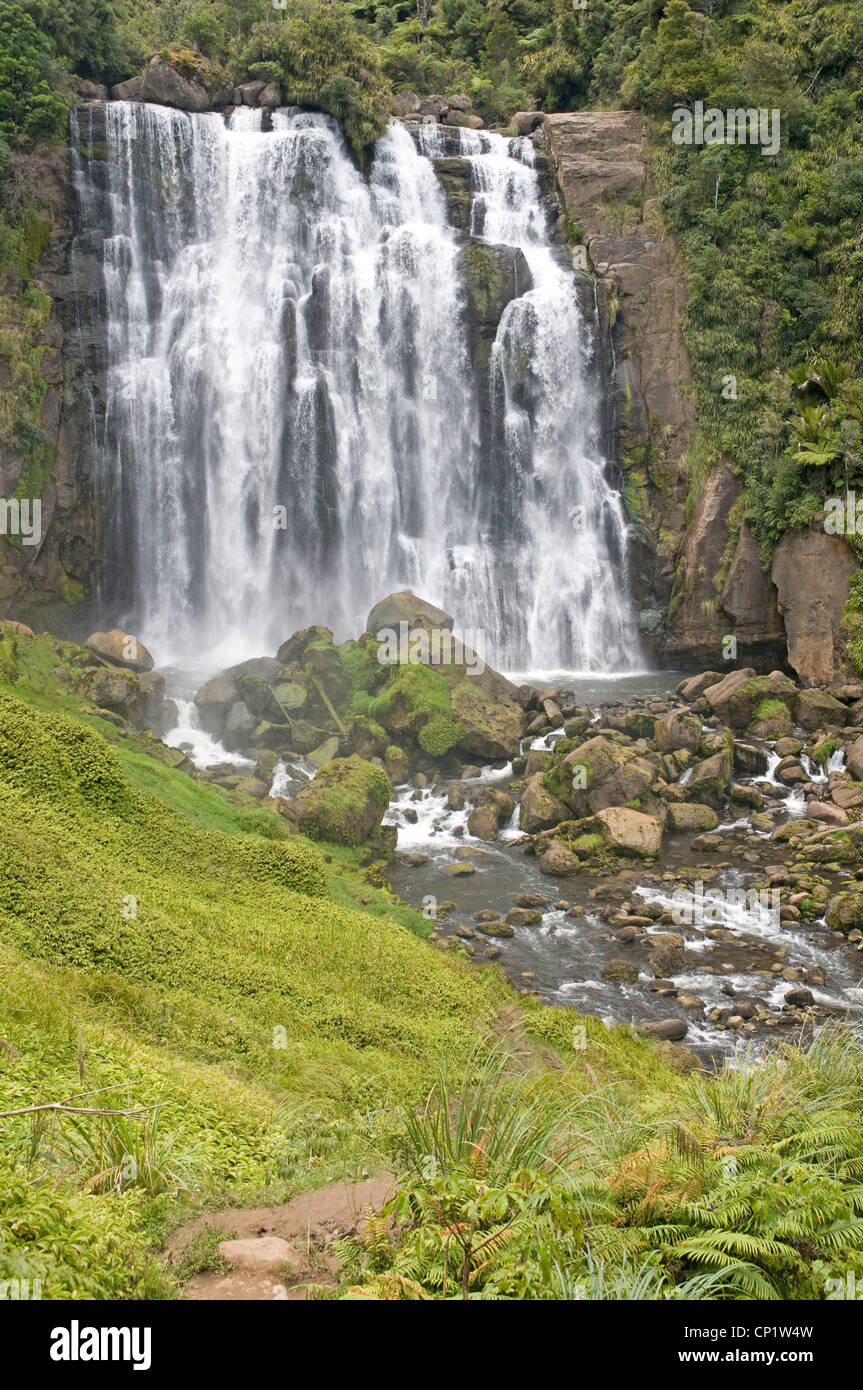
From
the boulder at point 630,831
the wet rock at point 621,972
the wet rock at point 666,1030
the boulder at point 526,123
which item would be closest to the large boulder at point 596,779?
the boulder at point 630,831

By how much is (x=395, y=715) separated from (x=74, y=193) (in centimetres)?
1873

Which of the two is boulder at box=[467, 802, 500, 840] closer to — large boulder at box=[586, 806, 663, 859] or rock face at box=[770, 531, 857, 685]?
large boulder at box=[586, 806, 663, 859]

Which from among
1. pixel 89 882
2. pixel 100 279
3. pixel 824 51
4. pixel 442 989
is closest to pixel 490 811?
pixel 442 989

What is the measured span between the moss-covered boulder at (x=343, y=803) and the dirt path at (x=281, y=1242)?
36.0ft

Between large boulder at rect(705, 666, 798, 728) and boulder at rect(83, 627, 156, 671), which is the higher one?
boulder at rect(83, 627, 156, 671)

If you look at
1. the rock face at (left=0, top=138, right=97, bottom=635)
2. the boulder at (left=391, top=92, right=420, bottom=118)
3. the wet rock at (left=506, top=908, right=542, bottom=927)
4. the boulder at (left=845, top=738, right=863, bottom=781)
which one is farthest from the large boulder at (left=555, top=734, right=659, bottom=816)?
the boulder at (left=391, top=92, right=420, bottom=118)

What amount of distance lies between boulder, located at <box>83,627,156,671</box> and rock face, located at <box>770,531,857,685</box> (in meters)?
15.8

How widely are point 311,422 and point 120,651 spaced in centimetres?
939

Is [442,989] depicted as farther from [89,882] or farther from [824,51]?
[824,51]

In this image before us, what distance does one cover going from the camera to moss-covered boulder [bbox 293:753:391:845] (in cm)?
1609

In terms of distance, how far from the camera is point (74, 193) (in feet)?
90.8

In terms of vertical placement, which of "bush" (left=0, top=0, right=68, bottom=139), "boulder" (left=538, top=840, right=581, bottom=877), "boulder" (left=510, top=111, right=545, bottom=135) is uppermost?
"boulder" (left=510, top=111, right=545, bottom=135)

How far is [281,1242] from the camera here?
4.37m

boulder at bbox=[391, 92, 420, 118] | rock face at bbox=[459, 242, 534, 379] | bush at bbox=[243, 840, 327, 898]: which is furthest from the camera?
boulder at bbox=[391, 92, 420, 118]
